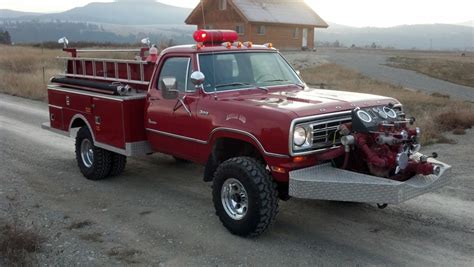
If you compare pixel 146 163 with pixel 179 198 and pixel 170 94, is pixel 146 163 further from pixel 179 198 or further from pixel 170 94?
pixel 170 94

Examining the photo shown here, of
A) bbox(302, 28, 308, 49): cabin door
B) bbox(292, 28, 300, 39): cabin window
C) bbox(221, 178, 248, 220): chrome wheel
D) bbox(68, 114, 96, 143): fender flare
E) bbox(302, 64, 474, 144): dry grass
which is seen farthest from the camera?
bbox(302, 28, 308, 49): cabin door

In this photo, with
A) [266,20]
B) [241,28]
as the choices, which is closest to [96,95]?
[241,28]

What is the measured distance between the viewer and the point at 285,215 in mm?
6129

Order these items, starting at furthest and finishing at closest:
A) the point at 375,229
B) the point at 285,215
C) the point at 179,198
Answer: the point at 179,198
the point at 285,215
the point at 375,229

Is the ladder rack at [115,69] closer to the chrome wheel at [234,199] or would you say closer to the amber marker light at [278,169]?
the chrome wheel at [234,199]

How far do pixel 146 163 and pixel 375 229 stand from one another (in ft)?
14.5

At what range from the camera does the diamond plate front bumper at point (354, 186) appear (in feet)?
15.3

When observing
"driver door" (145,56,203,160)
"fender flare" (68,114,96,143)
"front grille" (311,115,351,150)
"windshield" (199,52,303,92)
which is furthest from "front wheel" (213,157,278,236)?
"fender flare" (68,114,96,143)

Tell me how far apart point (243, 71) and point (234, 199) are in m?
1.72

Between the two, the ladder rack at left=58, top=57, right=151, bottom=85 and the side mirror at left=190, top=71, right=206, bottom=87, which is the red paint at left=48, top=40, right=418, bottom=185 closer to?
the ladder rack at left=58, top=57, right=151, bottom=85

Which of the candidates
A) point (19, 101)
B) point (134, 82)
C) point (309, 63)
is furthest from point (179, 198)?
point (309, 63)

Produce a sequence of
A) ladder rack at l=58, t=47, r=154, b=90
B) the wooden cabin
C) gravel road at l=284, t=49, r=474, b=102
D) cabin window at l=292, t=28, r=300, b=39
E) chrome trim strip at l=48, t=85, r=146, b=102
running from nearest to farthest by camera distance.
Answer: chrome trim strip at l=48, t=85, r=146, b=102, ladder rack at l=58, t=47, r=154, b=90, gravel road at l=284, t=49, r=474, b=102, the wooden cabin, cabin window at l=292, t=28, r=300, b=39

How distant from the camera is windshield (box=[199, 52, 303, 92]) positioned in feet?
20.2

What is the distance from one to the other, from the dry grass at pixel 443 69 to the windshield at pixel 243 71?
19.9m
